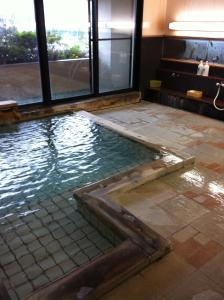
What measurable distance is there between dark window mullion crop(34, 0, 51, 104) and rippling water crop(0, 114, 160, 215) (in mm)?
729

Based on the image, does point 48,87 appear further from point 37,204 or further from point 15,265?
point 15,265

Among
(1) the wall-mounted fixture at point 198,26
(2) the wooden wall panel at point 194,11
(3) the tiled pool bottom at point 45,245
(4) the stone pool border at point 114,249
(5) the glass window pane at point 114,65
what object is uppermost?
(2) the wooden wall panel at point 194,11

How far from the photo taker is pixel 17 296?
1.75 metres

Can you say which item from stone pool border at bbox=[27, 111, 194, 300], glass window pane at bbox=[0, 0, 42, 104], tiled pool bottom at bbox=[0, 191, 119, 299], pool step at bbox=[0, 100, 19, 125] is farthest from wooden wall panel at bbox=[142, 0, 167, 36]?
tiled pool bottom at bbox=[0, 191, 119, 299]

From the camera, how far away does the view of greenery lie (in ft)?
14.6

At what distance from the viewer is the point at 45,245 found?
2.13m

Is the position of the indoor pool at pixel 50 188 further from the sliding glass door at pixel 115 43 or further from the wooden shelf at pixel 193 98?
the wooden shelf at pixel 193 98

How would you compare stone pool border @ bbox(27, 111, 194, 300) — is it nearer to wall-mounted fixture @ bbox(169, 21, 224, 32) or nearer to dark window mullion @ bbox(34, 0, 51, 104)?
dark window mullion @ bbox(34, 0, 51, 104)

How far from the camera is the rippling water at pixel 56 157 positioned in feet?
9.39

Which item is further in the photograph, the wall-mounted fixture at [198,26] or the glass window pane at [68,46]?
the wall-mounted fixture at [198,26]

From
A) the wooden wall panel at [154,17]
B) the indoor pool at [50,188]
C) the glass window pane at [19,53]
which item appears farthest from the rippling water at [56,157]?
the wooden wall panel at [154,17]

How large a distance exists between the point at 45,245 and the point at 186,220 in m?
1.17

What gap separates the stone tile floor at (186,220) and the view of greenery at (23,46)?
7.16 feet

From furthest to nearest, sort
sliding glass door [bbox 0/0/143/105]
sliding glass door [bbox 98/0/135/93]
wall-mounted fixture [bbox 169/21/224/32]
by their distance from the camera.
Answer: sliding glass door [bbox 98/0/135/93] < wall-mounted fixture [bbox 169/21/224/32] < sliding glass door [bbox 0/0/143/105]
